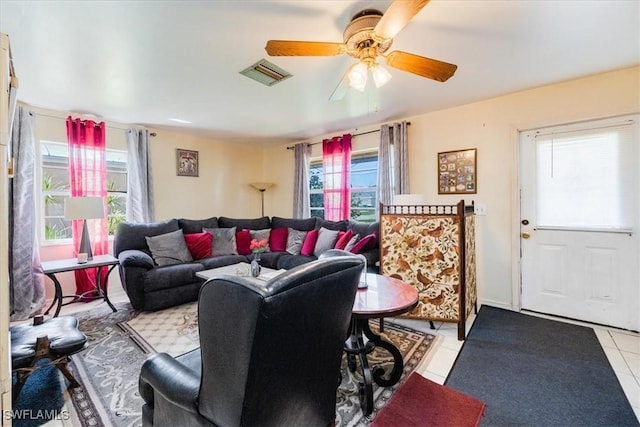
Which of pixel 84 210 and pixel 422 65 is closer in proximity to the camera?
pixel 422 65

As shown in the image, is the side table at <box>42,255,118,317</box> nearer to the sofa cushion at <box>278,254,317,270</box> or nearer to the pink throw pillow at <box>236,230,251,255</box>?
the pink throw pillow at <box>236,230,251,255</box>

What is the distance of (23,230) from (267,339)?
376 cm

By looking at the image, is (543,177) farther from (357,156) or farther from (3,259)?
(3,259)

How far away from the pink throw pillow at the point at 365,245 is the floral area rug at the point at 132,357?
0.82 meters

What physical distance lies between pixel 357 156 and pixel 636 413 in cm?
366

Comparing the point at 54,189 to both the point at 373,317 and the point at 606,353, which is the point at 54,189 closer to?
the point at 373,317

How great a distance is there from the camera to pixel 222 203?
5.07 meters

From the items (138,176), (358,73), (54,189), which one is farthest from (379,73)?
(54,189)

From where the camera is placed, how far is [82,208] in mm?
2998

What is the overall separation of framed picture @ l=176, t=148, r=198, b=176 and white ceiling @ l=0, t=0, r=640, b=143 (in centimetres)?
113

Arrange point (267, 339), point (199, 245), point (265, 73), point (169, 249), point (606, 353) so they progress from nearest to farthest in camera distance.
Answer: point (267, 339), point (606, 353), point (265, 73), point (169, 249), point (199, 245)

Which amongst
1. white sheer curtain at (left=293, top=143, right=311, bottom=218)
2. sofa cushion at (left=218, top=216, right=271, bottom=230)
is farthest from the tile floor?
sofa cushion at (left=218, top=216, right=271, bottom=230)

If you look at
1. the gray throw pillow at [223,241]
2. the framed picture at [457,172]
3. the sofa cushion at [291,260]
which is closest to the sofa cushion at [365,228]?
the sofa cushion at [291,260]

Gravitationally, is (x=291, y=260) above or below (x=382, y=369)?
above
